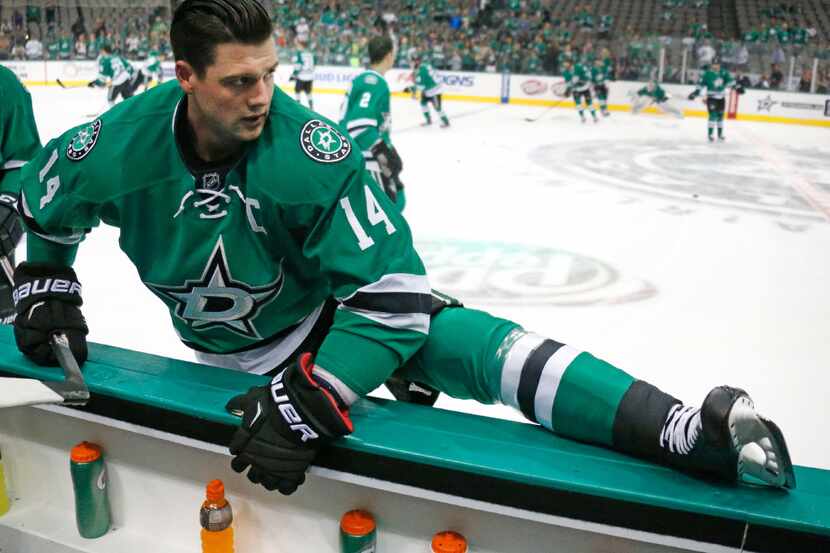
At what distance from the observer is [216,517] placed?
53.9 inches

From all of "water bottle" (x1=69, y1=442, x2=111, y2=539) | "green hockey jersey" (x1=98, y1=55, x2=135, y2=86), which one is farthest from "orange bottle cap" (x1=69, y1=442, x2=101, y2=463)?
"green hockey jersey" (x1=98, y1=55, x2=135, y2=86)

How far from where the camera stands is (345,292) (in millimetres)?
1270

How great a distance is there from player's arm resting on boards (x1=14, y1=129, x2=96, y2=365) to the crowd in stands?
13.7 m

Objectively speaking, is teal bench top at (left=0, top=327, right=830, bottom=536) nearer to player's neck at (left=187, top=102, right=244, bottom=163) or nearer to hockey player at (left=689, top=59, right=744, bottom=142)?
player's neck at (left=187, top=102, right=244, bottom=163)

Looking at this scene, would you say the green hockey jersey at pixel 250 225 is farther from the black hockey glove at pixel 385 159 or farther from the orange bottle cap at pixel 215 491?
the black hockey glove at pixel 385 159

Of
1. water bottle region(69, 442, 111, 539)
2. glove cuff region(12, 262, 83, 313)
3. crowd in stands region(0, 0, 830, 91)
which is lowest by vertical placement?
water bottle region(69, 442, 111, 539)

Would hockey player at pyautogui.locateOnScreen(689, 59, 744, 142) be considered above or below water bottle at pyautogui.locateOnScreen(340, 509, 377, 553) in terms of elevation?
above

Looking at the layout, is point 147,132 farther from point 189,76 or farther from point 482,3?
point 482,3

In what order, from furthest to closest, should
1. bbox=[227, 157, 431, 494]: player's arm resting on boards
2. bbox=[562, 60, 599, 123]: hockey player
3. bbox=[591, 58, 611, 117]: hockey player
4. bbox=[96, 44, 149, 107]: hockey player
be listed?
bbox=[591, 58, 611, 117]: hockey player
bbox=[562, 60, 599, 123]: hockey player
bbox=[96, 44, 149, 107]: hockey player
bbox=[227, 157, 431, 494]: player's arm resting on boards

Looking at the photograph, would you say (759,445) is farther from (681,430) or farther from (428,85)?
(428,85)

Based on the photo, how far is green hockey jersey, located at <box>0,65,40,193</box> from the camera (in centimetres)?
229

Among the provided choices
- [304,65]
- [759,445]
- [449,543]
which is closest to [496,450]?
[449,543]

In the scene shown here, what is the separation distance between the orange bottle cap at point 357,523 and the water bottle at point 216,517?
0.20 metres

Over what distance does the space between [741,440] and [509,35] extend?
683 inches
